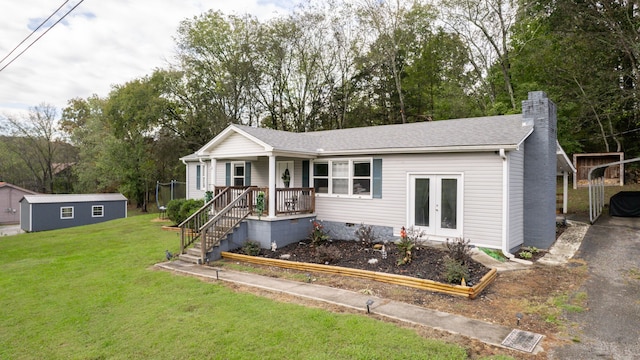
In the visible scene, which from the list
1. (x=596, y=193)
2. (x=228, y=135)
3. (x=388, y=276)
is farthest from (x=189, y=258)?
(x=596, y=193)

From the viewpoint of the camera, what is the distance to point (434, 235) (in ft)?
33.3

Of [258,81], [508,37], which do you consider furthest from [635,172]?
[258,81]

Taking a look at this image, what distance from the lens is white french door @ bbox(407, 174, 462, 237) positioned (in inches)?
387

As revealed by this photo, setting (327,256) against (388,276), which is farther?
(327,256)

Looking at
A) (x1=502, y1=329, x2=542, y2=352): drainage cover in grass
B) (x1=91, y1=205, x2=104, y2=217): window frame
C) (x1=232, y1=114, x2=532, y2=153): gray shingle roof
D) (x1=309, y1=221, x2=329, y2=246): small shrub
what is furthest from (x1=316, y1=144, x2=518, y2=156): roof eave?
(x1=91, y1=205, x2=104, y2=217): window frame

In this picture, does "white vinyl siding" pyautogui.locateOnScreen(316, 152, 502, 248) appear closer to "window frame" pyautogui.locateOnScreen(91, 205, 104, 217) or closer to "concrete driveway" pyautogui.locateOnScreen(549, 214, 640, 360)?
"concrete driveway" pyautogui.locateOnScreen(549, 214, 640, 360)

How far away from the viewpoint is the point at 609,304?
6262mm

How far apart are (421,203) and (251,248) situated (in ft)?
17.6

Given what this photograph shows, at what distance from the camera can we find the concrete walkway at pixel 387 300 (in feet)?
16.9

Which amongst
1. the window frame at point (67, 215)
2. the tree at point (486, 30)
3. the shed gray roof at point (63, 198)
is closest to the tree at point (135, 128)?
the shed gray roof at point (63, 198)

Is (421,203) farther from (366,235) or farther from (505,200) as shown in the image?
(505,200)

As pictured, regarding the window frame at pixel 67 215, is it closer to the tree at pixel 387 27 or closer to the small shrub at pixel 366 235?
the small shrub at pixel 366 235

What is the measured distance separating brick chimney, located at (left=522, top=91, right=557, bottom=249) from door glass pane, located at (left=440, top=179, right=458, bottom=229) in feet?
8.85

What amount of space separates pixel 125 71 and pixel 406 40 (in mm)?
23183
